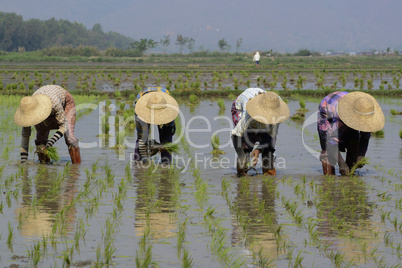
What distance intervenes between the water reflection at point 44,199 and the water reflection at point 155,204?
1.71 ft

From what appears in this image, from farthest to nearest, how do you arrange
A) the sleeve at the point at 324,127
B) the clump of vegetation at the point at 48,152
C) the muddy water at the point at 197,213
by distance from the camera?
the clump of vegetation at the point at 48,152 → the sleeve at the point at 324,127 → the muddy water at the point at 197,213

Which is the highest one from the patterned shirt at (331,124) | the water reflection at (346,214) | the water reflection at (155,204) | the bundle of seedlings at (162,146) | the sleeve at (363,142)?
the patterned shirt at (331,124)

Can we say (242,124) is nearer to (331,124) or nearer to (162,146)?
(331,124)

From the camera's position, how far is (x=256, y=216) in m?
4.66

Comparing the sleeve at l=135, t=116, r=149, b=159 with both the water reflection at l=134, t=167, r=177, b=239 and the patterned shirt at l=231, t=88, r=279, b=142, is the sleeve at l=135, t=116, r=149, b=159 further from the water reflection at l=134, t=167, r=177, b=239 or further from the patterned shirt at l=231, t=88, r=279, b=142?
the patterned shirt at l=231, t=88, r=279, b=142

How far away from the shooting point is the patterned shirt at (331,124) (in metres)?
6.00

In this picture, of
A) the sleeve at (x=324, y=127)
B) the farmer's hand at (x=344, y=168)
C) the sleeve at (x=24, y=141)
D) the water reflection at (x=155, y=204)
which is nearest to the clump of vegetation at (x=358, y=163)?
the farmer's hand at (x=344, y=168)

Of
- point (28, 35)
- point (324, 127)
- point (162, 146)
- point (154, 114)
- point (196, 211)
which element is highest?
point (28, 35)

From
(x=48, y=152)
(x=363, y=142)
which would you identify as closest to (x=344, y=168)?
(x=363, y=142)

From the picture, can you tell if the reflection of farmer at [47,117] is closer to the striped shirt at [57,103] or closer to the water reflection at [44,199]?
→ the striped shirt at [57,103]

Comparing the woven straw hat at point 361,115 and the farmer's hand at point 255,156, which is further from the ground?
the woven straw hat at point 361,115

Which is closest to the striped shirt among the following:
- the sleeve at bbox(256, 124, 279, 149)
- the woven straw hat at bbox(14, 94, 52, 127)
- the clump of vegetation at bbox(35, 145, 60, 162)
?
the woven straw hat at bbox(14, 94, 52, 127)

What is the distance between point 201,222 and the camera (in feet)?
14.7

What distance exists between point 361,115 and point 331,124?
1.40 ft
